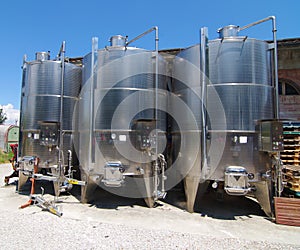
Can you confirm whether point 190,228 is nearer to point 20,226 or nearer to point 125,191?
point 125,191

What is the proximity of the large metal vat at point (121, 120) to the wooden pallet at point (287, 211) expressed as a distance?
3.38 m

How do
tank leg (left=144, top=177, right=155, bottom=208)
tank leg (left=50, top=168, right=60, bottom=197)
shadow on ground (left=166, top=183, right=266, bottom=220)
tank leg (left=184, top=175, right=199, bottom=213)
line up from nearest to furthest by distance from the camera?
tank leg (left=184, top=175, right=199, bottom=213), shadow on ground (left=166, top=183, right=266, bottom=220), tank leg (left=144, top=177, right=155, bottom=208), tank leg (left=50, top=168, right=60, bottom=197)

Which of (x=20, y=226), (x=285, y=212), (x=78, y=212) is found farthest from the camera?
(x=78, y=212)

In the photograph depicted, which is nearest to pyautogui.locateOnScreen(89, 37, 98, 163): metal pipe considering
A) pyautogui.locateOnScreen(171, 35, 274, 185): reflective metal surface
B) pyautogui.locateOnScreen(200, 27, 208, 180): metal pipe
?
pyautogui.locateOnScreen(171, 35, 274, 185): reflective metal surface

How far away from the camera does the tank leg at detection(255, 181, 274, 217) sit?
18.0 ft

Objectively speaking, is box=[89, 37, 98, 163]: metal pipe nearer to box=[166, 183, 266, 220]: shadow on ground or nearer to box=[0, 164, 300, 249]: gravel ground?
box=[0, 164, 300, 249]: gravel ground

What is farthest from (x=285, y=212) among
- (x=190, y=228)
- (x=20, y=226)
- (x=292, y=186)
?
(x=20, y=226)

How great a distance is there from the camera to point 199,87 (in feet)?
19.4

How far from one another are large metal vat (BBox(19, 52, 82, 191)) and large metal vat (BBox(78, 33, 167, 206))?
3.40 ft

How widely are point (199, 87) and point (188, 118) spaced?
3.15 feet

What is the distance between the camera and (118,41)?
6.82 metres

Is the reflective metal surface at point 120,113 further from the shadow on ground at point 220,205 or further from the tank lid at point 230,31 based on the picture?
the tank lid at point 230,31

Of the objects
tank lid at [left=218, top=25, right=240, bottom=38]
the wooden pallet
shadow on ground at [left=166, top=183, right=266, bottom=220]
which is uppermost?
tank lid at [left=218, top=25, right=240, bottom=38]

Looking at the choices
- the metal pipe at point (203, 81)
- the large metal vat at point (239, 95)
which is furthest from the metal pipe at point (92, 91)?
the large metal vat at point (239, 95)
